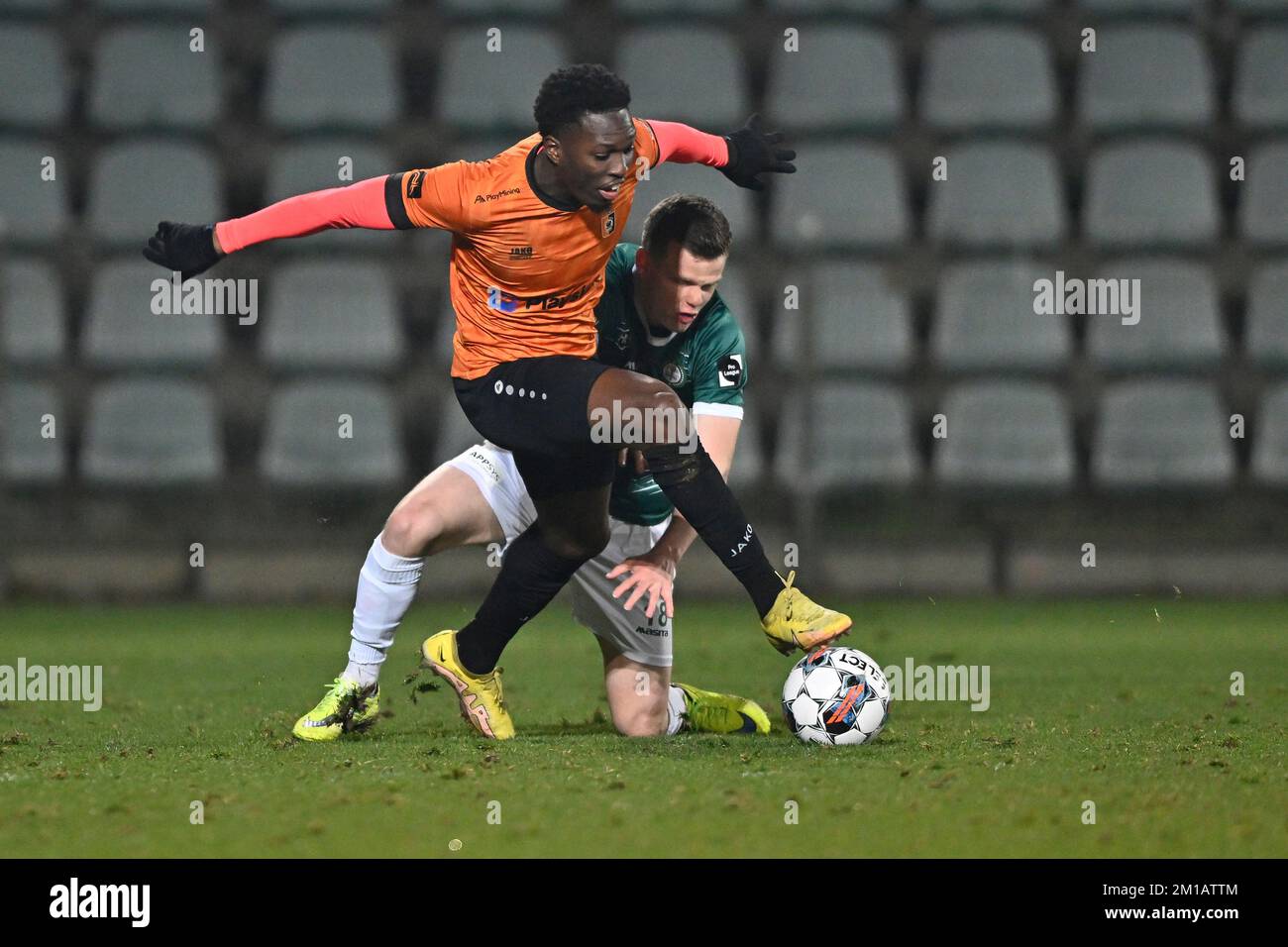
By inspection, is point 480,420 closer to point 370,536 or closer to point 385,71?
point 370,536

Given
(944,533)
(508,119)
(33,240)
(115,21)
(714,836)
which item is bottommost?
(714,836)

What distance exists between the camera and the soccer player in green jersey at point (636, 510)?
487 cm

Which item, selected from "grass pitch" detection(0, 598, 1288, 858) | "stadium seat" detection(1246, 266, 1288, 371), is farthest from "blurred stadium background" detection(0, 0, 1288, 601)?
"grass pitch" detection(0, 598, 1288, 858)

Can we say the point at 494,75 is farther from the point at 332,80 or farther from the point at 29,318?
the point at 29,318

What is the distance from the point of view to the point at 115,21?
499 inches

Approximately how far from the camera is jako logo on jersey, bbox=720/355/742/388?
518 cm

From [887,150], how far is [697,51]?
1717 mm

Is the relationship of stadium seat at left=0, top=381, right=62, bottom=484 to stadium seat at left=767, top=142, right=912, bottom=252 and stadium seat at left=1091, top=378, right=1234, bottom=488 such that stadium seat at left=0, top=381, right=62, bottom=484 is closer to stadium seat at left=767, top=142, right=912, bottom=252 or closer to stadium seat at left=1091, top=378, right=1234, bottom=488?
stadium seat at left=767, top=142, right=912, bottom=252

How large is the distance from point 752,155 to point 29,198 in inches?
336

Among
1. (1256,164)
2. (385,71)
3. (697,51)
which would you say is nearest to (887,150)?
(697,51)

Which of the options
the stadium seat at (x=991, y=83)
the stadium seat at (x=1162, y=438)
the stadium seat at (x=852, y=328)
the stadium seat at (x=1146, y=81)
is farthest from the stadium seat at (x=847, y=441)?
the stadium seat at (x=1146, y=81)

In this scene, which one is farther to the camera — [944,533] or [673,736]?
[944,533]

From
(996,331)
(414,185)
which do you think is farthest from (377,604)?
(996,331)

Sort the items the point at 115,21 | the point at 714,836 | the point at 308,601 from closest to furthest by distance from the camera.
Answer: the point at 714,836 → the point at 308,601 → the point at 115,21
